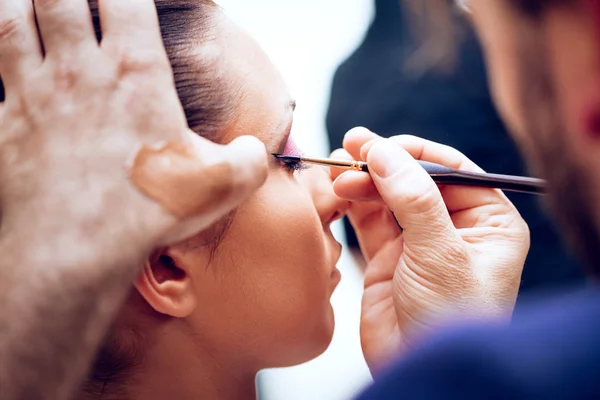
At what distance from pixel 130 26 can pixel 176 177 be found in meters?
0.19

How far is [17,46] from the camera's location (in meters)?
0.72

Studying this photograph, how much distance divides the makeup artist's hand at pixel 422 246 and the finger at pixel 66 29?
0.41 m

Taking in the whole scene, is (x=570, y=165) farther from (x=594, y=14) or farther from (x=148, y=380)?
(x=148, y=380)

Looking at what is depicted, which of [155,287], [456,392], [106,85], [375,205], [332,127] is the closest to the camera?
[456,392]

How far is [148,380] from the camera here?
881mm

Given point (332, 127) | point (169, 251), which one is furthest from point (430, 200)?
point (332, 127)

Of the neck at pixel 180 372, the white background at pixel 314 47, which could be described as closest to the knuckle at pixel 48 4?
the neck at pixel 180 372

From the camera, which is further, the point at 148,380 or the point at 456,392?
the point at 148,380

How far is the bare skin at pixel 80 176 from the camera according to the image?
0.63 metres

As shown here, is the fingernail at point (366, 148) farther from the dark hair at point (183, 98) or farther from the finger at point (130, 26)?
the finger at point (130, 26)

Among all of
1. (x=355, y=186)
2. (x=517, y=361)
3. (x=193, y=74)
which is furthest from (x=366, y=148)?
(x=517, y=361)

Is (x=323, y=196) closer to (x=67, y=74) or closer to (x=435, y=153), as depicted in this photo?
(x=435, y=153)

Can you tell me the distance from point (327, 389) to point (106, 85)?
1.03m

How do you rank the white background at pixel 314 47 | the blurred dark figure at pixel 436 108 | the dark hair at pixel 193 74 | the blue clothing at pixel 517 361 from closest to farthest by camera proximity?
the blue clothing at pixel 517 361, the dark hair at pixel 193 74, the blurred dark figure at pixel 436 108, the white background at pixel 314 47
